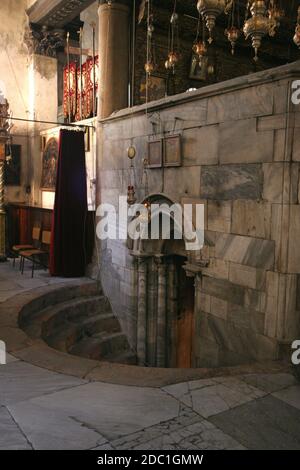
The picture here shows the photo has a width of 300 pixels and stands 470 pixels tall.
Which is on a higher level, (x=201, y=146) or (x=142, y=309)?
(x=201, y=146)

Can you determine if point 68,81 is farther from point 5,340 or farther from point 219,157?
point 5,340

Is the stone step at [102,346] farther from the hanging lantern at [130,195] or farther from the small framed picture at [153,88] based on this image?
the small framed picture at [153,88]

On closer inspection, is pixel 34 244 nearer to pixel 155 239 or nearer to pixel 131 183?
pixel 131 183

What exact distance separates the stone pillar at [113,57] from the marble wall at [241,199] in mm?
1475

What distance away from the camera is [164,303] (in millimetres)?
6230

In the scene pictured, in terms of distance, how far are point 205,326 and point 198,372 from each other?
1.51 m

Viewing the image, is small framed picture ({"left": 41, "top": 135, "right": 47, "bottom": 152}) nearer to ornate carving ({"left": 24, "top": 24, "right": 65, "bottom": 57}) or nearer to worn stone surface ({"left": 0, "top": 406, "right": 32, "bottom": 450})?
ornate carving ({"left": 24, "top": 24, "right": 65, "bottom": 57})

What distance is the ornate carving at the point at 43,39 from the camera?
10.0 metres

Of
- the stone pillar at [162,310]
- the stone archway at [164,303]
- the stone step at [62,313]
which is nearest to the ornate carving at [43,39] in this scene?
the stone archway at [164,303]

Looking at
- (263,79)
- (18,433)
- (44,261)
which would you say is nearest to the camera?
(18,433)

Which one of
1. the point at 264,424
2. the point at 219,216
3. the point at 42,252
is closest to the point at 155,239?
the point at 219,216

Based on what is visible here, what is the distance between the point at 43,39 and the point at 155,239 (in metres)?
6.64

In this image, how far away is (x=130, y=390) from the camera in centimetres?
319

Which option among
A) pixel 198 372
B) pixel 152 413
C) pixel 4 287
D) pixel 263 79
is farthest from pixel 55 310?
pixel 263 79
